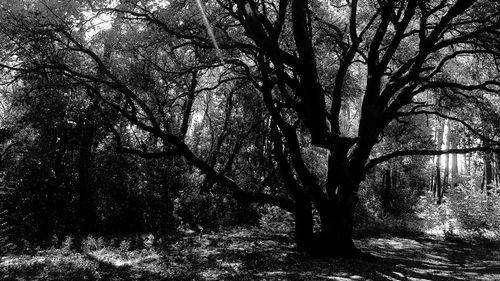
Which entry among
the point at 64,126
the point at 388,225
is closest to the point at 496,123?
the point at 388,225

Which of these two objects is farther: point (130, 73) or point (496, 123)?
point (130, 73)

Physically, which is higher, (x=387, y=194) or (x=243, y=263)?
(x=387, y=194)

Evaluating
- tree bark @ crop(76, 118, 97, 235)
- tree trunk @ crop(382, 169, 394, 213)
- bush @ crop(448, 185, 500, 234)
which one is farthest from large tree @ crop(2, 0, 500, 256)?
tree trunk @ crop(382, 169, 394, 213)

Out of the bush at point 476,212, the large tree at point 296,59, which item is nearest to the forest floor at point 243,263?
the large tree at point 296,59

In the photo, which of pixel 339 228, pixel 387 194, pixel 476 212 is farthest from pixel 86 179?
pixel 387 194

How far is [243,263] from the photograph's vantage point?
394 inches

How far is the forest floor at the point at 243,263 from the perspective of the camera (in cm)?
859

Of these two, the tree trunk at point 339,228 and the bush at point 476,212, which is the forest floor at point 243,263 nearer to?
the tree trunk at point 339,228

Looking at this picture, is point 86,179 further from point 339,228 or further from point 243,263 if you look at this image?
point 339,228

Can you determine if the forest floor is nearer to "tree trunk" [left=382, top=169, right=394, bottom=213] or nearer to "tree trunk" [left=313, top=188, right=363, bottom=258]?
"tree trunk" [left=313, top=188, right=363, bottom=258]

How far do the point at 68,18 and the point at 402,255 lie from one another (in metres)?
11.5

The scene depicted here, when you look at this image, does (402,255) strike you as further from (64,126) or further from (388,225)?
(64,126)

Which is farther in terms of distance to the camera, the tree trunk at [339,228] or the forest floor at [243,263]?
the tree trunk at [339,228]

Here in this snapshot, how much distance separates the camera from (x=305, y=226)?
11.1m
